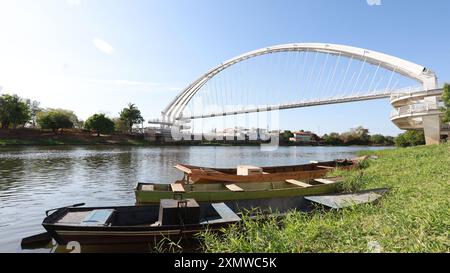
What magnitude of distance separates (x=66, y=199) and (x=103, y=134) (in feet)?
225

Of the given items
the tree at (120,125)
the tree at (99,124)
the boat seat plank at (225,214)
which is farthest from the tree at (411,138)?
the tree at (120,125)

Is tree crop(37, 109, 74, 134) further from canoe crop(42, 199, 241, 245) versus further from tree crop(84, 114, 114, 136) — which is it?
canoe crop(42, 199, 241, 245)

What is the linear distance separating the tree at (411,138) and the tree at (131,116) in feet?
233

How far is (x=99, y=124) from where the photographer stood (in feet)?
237

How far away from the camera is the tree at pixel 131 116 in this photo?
3472 inches

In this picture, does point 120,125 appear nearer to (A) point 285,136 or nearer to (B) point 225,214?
(A) point 285,136

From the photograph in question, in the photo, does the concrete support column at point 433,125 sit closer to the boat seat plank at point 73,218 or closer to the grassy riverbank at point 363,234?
the grassy riverbank at point 363,234

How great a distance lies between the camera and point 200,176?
14039 millimetres

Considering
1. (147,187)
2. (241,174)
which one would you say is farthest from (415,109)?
(147,187)

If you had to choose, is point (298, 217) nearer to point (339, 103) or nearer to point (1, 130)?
point (339, 103)

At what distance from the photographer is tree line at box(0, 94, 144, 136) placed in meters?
61.9

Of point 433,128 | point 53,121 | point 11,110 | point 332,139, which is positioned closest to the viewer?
point 433,128

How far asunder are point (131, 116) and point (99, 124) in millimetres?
17066

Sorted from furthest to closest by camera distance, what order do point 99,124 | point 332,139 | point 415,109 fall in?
1. point 332,139
2. point 99,124
3. point 415,109
